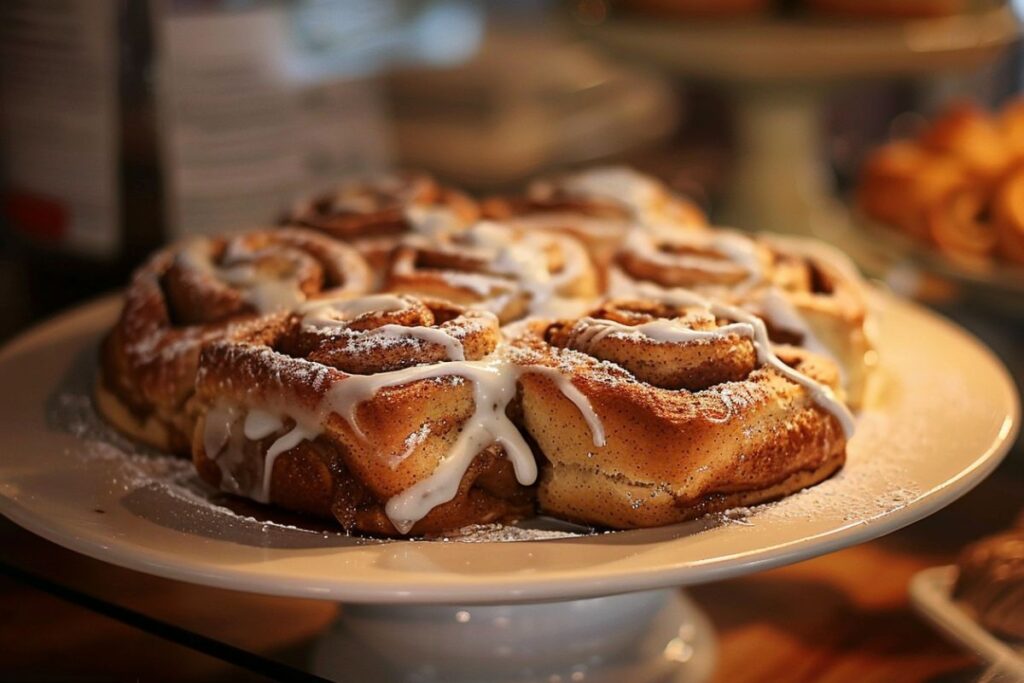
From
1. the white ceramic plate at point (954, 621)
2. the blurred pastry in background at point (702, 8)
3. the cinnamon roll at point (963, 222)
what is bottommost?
the white ceramic plate at point (954, 621)

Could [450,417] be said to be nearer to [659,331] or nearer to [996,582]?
[659,331]

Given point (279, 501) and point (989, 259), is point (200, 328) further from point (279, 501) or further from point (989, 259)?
point (989, 259)

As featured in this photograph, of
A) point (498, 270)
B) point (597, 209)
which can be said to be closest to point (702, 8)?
point (597, 209)

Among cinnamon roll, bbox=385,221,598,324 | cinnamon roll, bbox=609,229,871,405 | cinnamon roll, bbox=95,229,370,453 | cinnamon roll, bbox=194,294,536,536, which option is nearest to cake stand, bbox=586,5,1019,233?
cinnamon roll, bbox=609,229,871,405

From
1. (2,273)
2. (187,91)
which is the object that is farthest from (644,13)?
(2,273)

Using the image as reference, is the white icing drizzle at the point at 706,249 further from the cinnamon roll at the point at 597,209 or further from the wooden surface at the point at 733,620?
the wooden surface at the point at 733,620

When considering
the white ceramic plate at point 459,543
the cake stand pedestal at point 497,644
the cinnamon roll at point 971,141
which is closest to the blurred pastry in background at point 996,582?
Answer: the white ceramic plate at point 459,543
